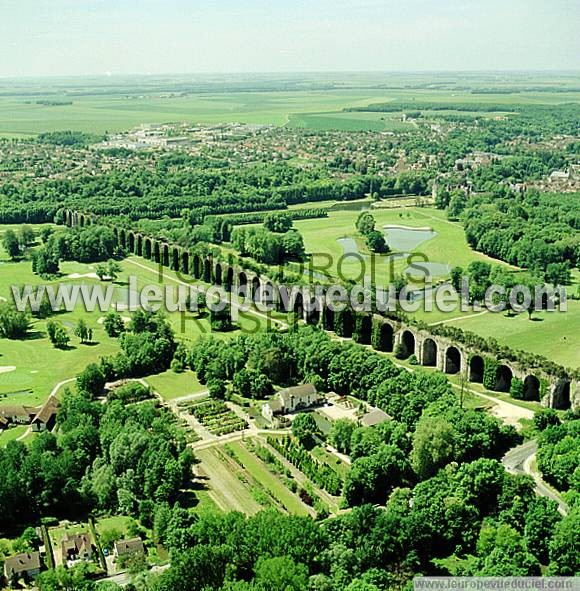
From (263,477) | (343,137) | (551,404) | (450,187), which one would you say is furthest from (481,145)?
(263,477)

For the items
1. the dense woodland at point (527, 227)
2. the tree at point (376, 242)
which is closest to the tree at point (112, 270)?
the tree at point (376, 242)

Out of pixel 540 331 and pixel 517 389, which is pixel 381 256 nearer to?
pixel 540 331

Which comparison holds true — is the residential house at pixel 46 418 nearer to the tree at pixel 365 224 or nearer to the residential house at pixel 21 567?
the residential house at pixel 21 567

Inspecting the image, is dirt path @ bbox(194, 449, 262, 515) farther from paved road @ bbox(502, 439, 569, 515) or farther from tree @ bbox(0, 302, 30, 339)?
tree @ bbox(0, 302, 30, 339)

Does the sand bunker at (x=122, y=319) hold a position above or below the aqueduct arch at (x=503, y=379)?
above

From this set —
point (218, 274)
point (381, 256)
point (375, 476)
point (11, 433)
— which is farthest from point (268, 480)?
point (381, 256)

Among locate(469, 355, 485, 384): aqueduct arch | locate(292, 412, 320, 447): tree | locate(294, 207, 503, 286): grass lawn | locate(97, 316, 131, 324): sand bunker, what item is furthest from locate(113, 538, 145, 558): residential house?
locate(294, 207, 503, 286): grass lawn
